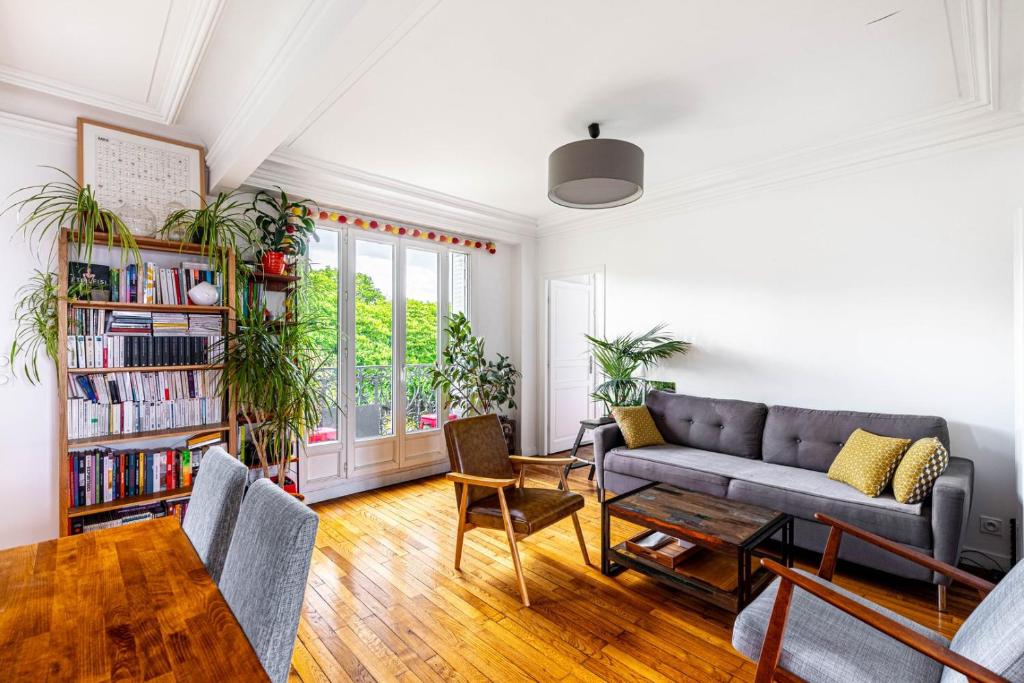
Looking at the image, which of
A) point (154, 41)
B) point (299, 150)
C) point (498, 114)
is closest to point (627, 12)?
point (498, 114)

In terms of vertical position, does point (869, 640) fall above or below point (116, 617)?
below

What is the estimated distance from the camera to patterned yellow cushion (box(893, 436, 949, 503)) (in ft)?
8.07

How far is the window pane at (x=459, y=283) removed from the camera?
193 inches

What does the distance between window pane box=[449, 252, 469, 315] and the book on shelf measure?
2.35 meters

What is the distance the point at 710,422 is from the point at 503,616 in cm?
227

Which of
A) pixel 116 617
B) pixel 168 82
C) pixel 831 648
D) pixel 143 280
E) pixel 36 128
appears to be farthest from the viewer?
pixel 143 280

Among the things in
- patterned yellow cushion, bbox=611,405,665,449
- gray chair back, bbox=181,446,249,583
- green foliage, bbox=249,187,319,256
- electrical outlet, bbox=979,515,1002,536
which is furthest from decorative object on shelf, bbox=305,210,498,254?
electrical outlet, bbox=979,515,1002,536

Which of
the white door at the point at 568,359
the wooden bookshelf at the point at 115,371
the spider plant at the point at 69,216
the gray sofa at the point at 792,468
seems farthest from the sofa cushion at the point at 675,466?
the spider plant at the point at 69,216

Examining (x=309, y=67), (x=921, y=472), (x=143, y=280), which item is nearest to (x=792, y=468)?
(x=921, y=472)

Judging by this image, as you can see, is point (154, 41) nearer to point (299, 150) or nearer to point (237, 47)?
point (237, 47)

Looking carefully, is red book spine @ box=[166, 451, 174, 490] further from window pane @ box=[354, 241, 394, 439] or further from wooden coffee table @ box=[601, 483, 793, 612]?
wooden coffee table @ box=[601, 483, 793, 612]

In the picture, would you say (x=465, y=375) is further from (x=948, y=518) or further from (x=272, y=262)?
(x=948, y=518)

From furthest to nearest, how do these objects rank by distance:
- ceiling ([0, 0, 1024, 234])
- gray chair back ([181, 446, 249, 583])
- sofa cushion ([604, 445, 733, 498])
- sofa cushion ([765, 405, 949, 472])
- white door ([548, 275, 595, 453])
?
white door ([548, 275, 595, 453]), sofa cushion ([604, 445, 733, 498]), sofa cushion ([765, 405, 949, 472]), ceiling ([0, 0, 1024, 234]), gray chair back ([181, 446, 249, 583])

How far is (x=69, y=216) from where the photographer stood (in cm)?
275
